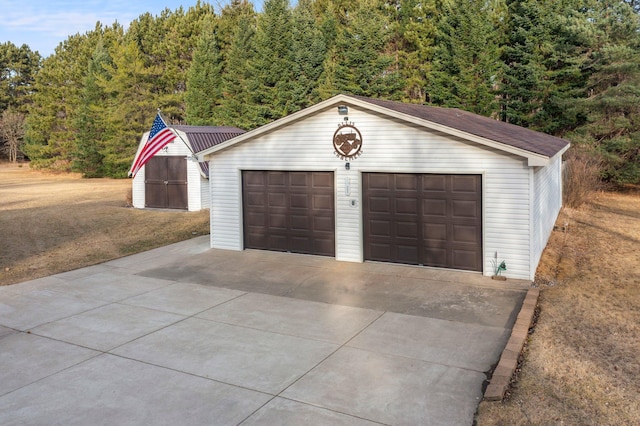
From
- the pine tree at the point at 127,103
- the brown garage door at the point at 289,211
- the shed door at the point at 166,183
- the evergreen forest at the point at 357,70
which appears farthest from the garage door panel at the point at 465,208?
the pine tree at the point at 127,103

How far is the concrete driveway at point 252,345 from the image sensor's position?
5.69 metres

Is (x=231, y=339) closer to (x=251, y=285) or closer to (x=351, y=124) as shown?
(x=251, y=285)

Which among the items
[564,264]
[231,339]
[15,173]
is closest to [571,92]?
[564,264]

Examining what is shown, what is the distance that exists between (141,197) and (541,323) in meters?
18.3

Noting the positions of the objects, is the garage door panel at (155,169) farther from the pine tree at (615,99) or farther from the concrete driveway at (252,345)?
the pine tree at (615,99)

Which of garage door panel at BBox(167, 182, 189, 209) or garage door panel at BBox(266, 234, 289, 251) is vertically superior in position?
garage door panel at BBox(167, 182, 189, 209)

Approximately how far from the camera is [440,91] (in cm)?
3177

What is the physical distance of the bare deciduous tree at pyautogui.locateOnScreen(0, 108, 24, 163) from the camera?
181ft

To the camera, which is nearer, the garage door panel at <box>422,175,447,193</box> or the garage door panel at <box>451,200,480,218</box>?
the garage door panel at <box>451,200,480,218</box>

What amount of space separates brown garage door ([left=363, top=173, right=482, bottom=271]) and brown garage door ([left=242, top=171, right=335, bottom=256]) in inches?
42.3

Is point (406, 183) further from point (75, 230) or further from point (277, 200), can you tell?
point (75, 230)

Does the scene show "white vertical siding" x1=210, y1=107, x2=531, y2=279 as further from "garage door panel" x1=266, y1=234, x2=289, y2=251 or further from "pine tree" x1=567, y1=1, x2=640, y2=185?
"pine tree" x1=567, y1=1, x2=640, y2=185

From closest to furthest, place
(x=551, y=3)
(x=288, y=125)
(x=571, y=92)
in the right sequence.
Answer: (x=288, y=125), (x=571, y=92), (x=551, y=3)

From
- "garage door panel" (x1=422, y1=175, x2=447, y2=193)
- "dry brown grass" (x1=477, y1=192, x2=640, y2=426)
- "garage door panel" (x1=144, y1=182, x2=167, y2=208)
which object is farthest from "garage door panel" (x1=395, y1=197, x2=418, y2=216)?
"garage door panel" (x1=144, y1=182, x2=167, y2=208)
